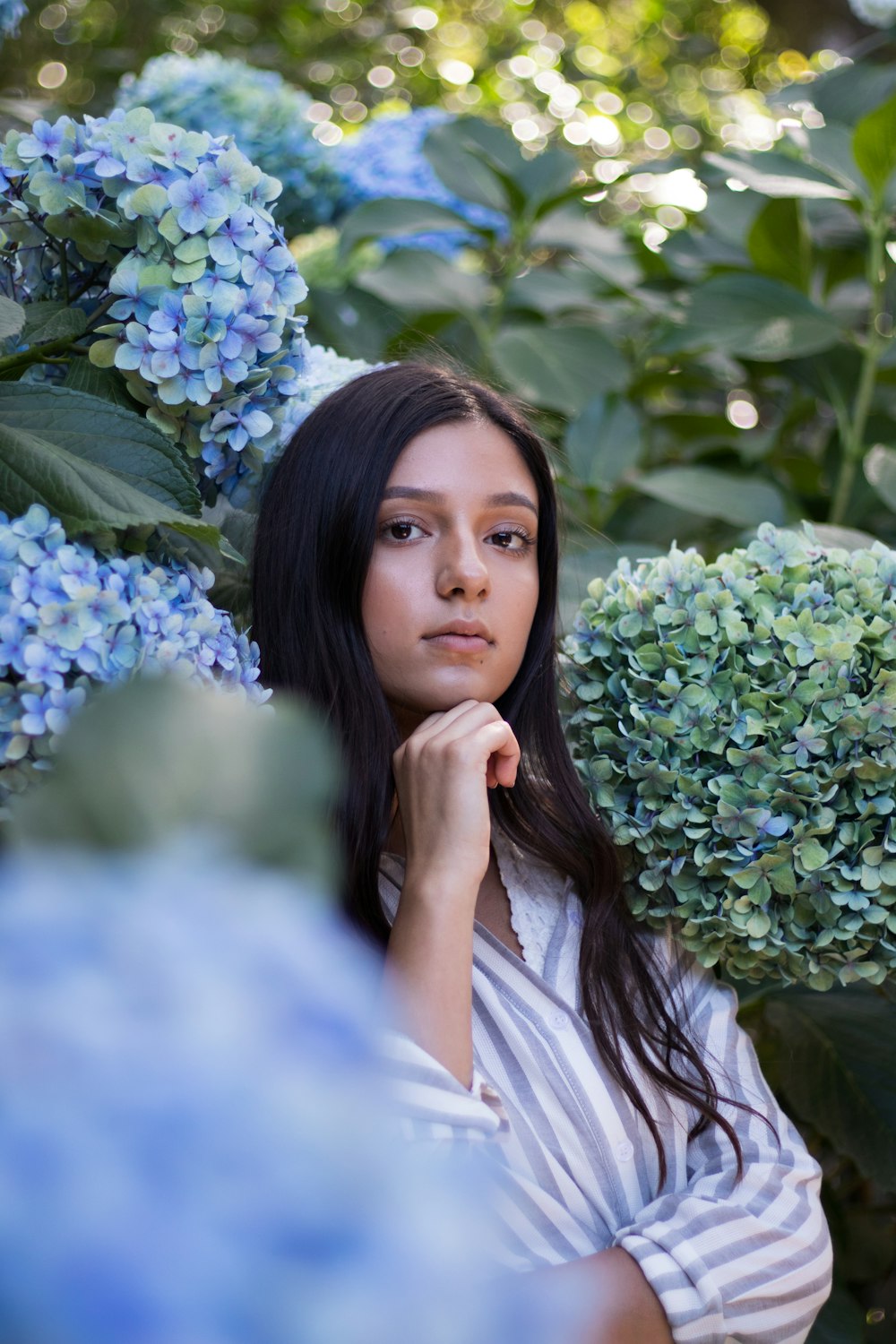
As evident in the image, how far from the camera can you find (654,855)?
40.9 inches

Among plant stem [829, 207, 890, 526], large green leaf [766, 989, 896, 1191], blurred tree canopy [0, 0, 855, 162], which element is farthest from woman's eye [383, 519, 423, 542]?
blurred tree canopy [0, 0, 855, 162]

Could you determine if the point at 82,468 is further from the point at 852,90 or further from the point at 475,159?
the point at 852,90

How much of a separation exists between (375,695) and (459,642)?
8cm

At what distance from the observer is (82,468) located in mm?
787

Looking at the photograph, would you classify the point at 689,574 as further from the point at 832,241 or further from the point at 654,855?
the point at 832,241

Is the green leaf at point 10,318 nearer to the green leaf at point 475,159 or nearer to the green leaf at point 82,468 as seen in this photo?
the green leaf at point 82,468

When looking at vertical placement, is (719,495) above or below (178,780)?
below

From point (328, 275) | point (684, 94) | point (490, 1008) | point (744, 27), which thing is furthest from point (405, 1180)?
point (744, 27)

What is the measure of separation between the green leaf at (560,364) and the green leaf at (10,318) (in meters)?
0.99

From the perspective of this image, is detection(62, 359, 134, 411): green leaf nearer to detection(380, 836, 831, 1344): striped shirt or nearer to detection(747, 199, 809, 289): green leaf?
detection(380, 836, 831, 1344): striped shirt

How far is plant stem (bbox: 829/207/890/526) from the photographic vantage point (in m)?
1.78

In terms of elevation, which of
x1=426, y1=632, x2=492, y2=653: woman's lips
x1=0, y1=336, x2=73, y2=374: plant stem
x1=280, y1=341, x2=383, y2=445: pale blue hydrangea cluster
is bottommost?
x1=426, y1=632, x2=492, y2=653: woman's lips

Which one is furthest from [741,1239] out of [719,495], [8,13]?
[8,13]

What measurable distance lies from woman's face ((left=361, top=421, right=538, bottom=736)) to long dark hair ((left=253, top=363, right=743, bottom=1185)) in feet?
0.05
